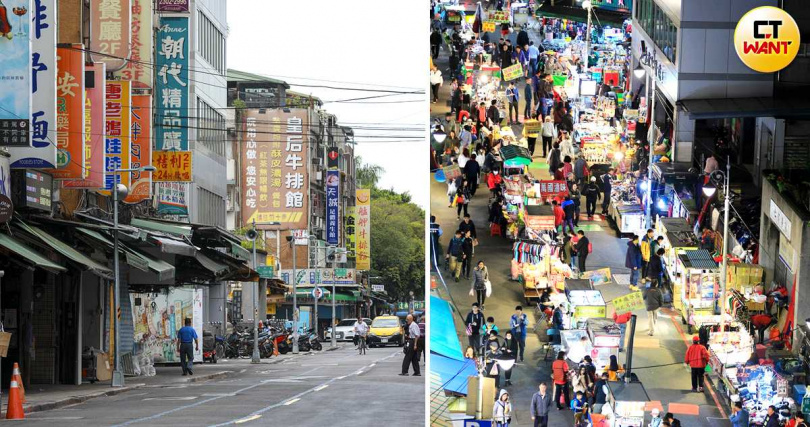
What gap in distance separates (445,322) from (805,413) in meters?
2.81

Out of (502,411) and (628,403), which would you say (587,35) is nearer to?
(628,403)

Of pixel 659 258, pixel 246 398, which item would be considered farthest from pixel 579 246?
pixel 246 398

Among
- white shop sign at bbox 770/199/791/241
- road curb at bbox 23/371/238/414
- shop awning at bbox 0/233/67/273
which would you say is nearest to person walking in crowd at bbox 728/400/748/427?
white shop sign at bbox 770/199/791/241

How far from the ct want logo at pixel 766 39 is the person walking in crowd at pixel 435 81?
2.47 metres

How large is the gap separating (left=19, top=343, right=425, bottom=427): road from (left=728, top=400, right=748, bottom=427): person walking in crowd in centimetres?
479

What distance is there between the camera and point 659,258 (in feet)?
37.9

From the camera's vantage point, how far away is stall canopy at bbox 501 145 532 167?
38.8 ft

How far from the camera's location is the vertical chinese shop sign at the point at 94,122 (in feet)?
72.9

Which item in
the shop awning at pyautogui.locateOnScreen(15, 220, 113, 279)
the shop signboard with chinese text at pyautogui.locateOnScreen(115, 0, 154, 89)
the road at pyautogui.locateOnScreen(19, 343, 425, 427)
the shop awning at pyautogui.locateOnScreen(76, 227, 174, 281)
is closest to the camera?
the road at pyautogui.locateOnScreen(19, 343, 425, 427)

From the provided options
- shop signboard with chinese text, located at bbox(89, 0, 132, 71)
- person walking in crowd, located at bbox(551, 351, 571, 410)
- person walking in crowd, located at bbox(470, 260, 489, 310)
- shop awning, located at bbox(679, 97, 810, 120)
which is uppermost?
shop signboard with chinese text, located at bbox(89, 0, 132, 71)

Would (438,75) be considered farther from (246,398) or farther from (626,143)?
(246,398)

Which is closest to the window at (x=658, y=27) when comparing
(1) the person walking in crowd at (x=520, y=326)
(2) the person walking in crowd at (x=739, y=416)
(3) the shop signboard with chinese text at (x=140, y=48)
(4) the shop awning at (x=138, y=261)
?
(1) the person walking in crowd at (x=520, y=326)

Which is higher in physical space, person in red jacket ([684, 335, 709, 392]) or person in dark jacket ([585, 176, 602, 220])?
person in dark jacket ([585, 176, 602, 220])

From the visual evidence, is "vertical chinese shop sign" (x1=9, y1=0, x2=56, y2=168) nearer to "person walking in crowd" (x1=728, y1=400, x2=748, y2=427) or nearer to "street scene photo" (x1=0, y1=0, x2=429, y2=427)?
"street scene photo" (x1=0, y1=0, x2=429, y2=427)
